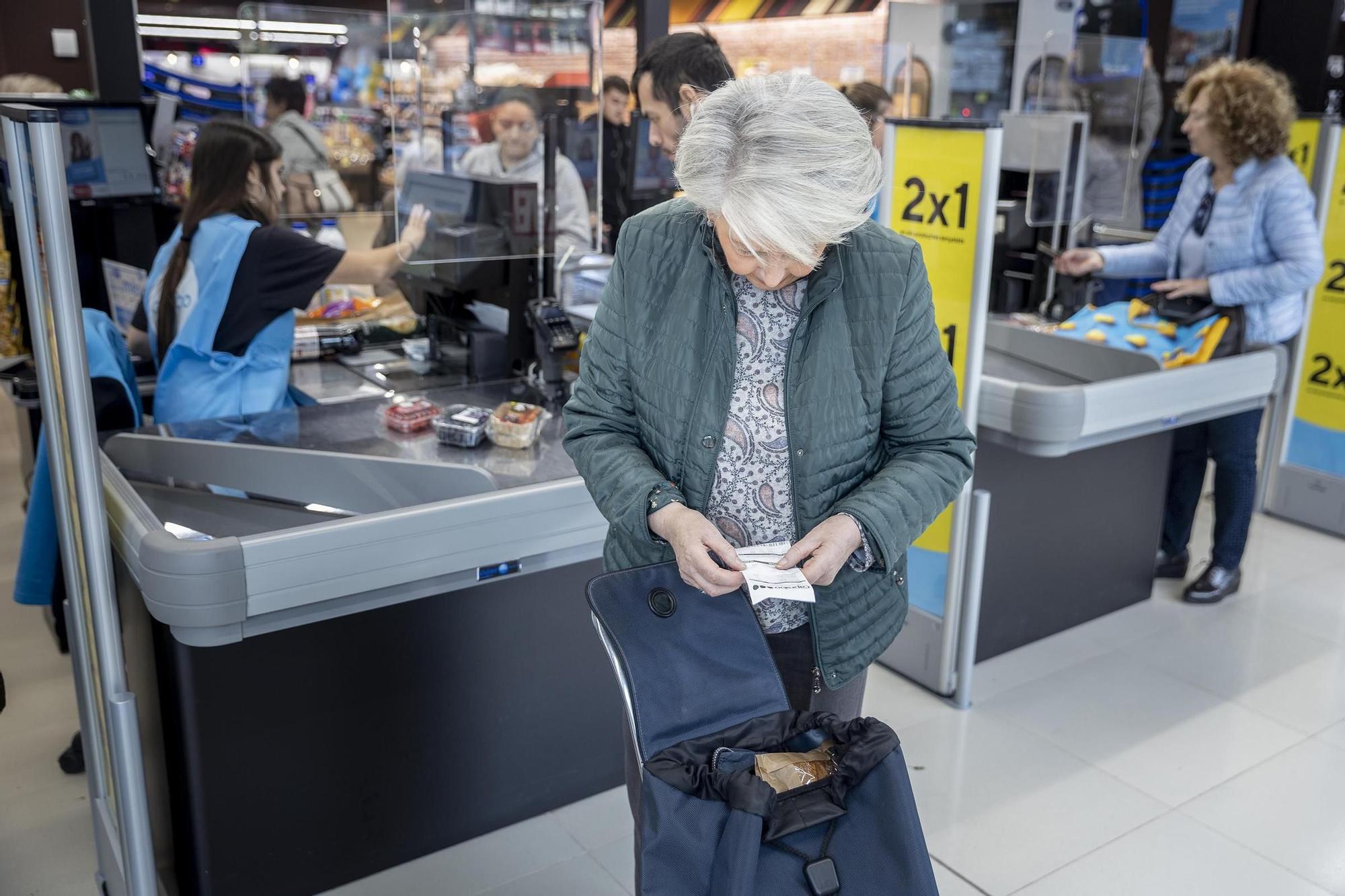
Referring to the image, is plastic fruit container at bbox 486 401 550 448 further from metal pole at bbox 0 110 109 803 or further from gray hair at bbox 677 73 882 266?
gray hair at bbox 677 73 882 266

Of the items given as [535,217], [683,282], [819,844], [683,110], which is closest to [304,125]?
[535,217]

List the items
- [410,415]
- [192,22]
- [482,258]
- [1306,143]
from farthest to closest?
[192,22]
[1306,143]
[482,258]
[410,415]

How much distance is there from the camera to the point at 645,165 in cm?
416

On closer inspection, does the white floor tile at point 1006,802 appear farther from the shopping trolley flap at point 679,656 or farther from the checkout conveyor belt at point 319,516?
the shopping trolley flap at point 679,656

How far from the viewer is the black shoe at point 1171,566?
13.5 feet

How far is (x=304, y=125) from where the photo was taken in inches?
249

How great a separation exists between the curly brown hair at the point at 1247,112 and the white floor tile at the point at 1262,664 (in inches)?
59.5

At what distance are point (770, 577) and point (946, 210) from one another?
1.69 metres

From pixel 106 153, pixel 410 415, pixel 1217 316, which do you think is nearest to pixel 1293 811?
pixel 1217 316

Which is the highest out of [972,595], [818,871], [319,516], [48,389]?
[48,389]

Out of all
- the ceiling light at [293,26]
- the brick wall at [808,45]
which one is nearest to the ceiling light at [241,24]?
the ceiling light at [293,26]

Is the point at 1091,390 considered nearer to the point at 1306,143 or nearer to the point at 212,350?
the point at 1306,143

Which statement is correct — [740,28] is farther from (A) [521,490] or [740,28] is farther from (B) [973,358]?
(A) [521,490]

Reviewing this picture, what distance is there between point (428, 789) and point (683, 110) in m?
1.53
